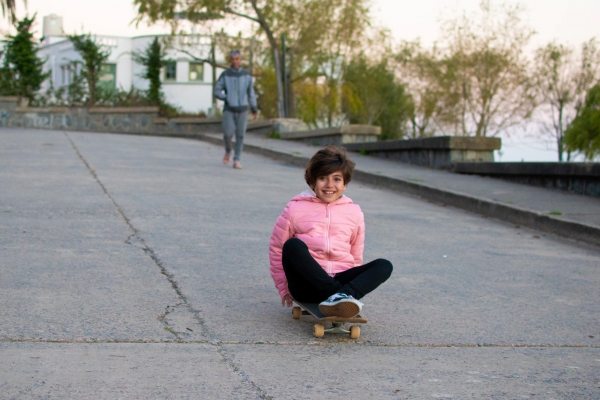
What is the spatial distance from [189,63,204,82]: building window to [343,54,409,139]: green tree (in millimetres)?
13711

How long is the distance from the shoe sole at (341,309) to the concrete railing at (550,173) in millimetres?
7316

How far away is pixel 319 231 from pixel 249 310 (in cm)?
68

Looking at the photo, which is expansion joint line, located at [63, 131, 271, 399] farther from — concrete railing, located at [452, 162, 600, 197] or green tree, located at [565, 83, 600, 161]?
green tree, located at [565, 83, 600, 161]

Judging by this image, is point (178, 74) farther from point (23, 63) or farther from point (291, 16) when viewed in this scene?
point (291, 16)

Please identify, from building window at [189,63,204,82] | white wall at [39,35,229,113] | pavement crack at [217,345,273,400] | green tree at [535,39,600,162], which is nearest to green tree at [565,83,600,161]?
green tree at [535,39,600,162]

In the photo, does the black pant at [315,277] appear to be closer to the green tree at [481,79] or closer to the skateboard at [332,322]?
the skateboard at [332,322]

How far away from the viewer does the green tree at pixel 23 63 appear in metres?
28.1

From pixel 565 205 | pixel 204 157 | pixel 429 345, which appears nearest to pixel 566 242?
pixel 565 205

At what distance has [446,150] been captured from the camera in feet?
44.0

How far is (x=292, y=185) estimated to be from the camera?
11.2 meters

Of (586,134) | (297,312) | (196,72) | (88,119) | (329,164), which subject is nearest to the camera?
(329,164)

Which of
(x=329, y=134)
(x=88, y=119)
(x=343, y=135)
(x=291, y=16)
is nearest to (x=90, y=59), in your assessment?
(x=88, y=119)

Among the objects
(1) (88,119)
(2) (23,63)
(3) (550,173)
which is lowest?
(3) (550,173)

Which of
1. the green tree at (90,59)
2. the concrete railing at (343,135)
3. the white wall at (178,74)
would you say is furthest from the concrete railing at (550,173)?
the white wall at (178,74)
